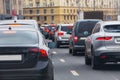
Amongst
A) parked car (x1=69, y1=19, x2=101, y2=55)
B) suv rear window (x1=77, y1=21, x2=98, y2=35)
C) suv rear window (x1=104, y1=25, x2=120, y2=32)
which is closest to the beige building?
parked car (x1=69, y1=19, x2=101, y2=55)

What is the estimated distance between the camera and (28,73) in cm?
1216

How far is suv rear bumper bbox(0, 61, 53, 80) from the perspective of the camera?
12117 millimetres

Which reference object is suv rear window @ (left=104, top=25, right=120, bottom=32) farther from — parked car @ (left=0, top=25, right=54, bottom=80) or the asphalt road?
parked car @ (left=0, top=25, right=54, bottom=80)

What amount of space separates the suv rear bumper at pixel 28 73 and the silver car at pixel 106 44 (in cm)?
658

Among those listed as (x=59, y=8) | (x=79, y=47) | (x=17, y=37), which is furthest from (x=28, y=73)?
(x=59, y=8)

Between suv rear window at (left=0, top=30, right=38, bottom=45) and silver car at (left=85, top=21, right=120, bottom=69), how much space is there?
230 inches

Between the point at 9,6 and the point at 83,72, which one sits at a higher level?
the point at 83,72

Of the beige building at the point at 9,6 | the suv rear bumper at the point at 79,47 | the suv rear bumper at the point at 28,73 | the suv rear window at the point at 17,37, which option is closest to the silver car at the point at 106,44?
the suv rear window at the point at 17,37

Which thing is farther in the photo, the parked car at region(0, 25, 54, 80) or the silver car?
the silver car

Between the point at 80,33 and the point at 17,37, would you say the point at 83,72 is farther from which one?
the point at 80,33

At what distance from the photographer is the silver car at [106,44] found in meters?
18.6

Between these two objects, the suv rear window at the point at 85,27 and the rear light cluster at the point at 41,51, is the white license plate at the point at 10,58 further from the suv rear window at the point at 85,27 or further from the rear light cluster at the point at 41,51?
the suv rear window at the point at 85,27

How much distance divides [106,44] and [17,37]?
6.33 meters

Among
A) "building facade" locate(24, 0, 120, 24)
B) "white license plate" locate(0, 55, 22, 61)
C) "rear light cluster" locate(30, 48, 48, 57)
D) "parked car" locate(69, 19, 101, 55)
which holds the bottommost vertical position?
"building facade" locate(24, 0, 120, 24)
